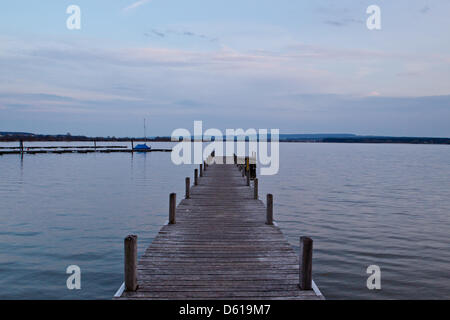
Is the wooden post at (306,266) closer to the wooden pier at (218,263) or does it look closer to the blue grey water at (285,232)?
the wooden pier at (218,263)

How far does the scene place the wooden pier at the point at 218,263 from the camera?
700 cm

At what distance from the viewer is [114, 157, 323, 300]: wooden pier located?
7.00 m

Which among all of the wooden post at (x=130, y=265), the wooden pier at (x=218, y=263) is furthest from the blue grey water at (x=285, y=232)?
the wooden post at (x=130, y=265)

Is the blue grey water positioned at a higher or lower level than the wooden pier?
lower

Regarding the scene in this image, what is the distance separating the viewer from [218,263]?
8680 millimetres

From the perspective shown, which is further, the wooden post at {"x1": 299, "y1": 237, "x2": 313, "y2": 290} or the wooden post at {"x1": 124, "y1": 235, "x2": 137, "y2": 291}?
the wooden post at {"x1": 299, "y1": 237, "x2": 313, "y2": 290}

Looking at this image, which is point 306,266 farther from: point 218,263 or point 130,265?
point 130,265

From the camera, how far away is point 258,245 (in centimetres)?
1033

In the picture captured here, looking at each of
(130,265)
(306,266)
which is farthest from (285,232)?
(130,265)

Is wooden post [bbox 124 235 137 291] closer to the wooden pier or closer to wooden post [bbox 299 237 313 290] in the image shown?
the wooden pier

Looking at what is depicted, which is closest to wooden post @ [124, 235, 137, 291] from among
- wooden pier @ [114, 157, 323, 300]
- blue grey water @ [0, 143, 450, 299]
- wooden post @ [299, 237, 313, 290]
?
wooden pier @ [114, 157, 323, 300]

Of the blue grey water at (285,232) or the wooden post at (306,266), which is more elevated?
Answer: the wooden post at (306,266)

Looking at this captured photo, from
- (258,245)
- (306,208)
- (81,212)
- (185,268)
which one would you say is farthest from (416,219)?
(81,212)

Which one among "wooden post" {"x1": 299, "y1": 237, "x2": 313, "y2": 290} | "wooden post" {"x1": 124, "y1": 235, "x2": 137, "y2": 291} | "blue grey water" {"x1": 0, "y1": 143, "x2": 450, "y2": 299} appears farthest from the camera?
"blue grey water" {"x1": 0, "y1": 143, "x2": 450, "y2": 299}
